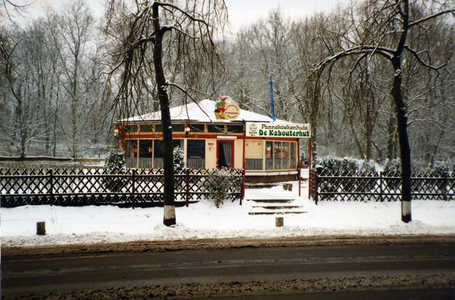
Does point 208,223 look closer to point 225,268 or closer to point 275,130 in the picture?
point 225,268

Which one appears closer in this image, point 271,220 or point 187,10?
point 187,10

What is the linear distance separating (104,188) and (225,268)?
7527mm

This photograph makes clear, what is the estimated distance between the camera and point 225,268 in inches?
241

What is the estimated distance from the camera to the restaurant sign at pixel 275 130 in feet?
41.1

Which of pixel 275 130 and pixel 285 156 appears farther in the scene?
pixel 285 156

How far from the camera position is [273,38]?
31641mm

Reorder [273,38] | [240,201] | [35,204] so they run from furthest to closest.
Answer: [273,38] < [240,201] < [35,204]

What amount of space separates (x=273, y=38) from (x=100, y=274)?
1216 inches

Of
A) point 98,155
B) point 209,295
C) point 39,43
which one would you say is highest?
point 39,43

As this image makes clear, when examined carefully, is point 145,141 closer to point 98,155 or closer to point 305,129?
point 305,129

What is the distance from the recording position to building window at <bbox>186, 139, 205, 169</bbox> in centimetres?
1808

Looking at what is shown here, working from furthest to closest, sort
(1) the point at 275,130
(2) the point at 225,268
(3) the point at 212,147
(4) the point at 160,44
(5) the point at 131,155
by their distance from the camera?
(5) the point at 131,155, (3) the point at 212,147, (1) the point at 275,130, (4) the point at 160,44, (2) the point at 225,268

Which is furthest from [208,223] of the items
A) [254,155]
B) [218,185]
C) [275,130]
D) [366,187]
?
[254,155]

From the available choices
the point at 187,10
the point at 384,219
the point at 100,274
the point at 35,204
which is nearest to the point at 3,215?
the point at 35,204
